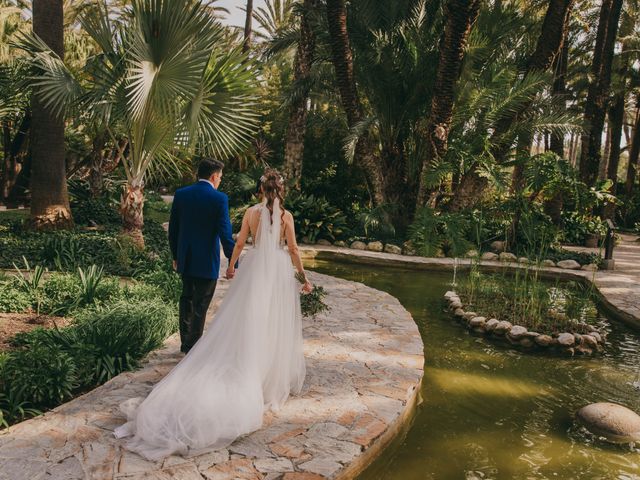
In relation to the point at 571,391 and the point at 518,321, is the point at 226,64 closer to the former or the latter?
the point at 518,321

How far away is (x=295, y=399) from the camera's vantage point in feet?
13.8

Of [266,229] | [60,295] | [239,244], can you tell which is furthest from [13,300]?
[266,229]

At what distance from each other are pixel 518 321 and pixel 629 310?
7.15 feet

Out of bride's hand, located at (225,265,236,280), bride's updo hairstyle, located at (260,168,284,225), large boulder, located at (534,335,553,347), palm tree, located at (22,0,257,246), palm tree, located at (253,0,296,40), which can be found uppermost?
palm tree, located at (253,0,296,40)

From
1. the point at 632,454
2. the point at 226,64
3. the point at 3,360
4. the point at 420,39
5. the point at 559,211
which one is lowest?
the point at 632,454

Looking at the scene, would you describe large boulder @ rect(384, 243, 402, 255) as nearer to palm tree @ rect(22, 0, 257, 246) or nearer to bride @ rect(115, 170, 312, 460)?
palm tree @ rect(22, 0, 257, 246)

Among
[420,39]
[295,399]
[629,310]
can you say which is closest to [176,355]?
[295,399]

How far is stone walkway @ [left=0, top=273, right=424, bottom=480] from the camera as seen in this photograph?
304cm

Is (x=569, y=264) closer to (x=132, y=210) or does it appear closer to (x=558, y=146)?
(x=558, y=146)

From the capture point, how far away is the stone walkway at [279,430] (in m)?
3.04

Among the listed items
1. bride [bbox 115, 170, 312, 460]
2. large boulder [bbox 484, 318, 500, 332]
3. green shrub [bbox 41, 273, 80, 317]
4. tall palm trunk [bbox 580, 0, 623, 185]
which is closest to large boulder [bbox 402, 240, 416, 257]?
large boulder [bbox 484, 318, 500, 332]

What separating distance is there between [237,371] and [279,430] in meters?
0.52

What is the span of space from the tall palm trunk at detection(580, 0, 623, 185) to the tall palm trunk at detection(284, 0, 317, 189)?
7.85 metres

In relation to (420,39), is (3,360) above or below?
below
